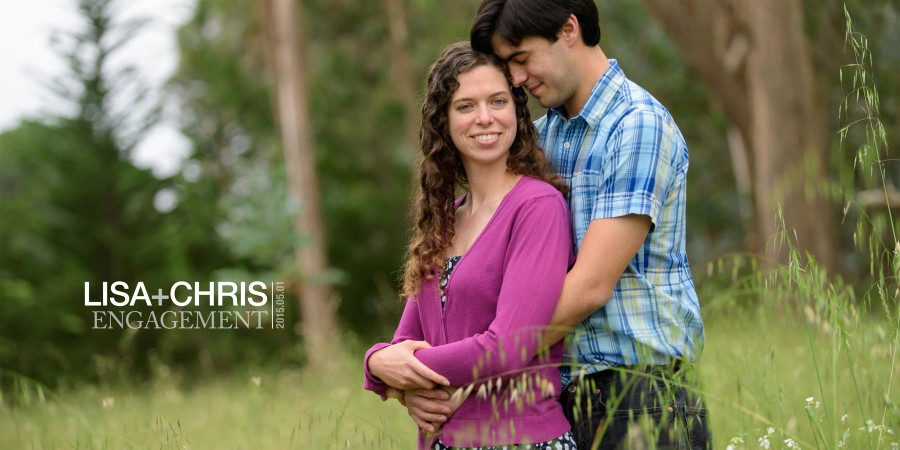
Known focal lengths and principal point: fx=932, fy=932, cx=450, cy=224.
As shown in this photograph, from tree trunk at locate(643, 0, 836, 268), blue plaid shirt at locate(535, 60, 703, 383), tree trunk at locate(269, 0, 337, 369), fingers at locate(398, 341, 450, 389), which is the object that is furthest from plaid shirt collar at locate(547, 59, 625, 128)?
tree trunk at locate(269, 0, 337, 369)

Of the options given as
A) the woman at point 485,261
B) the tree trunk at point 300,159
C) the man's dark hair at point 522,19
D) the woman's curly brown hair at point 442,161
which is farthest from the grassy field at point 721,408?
the tree trunk at point 300,159

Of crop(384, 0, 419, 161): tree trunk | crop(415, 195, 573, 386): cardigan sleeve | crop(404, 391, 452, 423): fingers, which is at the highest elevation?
crop(384, 0, 419, 161): tree trunk

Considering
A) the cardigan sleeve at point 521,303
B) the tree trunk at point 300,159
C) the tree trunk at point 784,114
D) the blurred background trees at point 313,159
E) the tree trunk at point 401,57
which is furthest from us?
the tree trunk at point 401,57

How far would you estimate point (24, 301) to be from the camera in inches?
397

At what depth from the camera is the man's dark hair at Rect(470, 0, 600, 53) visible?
8.23 ft

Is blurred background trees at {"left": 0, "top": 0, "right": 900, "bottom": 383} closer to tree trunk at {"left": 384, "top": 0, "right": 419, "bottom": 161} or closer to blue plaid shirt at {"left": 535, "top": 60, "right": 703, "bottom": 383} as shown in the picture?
tree trunk at {"left": 384, "top": 0, "right": 419, "bottom": 161}

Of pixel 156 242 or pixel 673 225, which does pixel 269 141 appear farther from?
pixel 673 225

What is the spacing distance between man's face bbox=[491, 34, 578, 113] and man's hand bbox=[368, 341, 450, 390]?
2.53 feet

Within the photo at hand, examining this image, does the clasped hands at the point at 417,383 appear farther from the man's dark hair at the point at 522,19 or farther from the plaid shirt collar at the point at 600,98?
the man's dark hair at the point at 522,19

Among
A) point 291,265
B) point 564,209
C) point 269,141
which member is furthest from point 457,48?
point 269,141

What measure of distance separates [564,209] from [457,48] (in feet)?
1.79

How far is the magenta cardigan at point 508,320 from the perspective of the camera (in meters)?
2.21

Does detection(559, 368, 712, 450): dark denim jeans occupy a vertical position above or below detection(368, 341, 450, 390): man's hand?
below

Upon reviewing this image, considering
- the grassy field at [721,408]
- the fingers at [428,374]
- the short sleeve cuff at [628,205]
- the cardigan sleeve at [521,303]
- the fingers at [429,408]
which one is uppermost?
the short sleeve cuff at [628,205]
